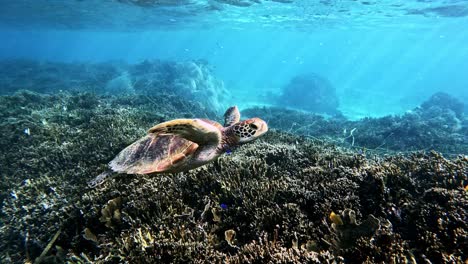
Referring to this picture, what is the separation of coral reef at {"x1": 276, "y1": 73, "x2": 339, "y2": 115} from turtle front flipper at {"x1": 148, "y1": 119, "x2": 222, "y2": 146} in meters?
30.3

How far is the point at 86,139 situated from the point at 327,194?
21.0 ft

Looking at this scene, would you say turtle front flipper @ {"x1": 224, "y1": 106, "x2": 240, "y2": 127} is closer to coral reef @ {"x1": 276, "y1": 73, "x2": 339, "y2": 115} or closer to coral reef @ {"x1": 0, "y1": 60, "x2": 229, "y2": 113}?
coral reef @ {"x1": 0, "y1": 60, "x2": 229, "y2": 113}

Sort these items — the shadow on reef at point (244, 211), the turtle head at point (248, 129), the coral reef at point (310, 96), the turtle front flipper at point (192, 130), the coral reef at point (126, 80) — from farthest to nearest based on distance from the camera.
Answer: the coral reef at point (310, 96) → the coral reef at point (126, 80) → the turtle head at point (248, 129) → the turtle front flipper at point (192, 130) → the shadow on reef at point (244, 211)

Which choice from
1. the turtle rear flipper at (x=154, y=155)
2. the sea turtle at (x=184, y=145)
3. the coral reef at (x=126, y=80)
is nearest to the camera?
the sea turtle at (x=184, y=145)

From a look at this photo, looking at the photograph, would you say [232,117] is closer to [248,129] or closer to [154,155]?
[248,129]

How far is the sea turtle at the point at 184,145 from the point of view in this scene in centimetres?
323

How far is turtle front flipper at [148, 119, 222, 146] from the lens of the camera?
2973 mm

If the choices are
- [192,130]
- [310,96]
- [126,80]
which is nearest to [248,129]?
[192,130]

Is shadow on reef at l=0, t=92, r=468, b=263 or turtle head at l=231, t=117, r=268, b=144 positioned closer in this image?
shadow on reef at l=0, t=92, r=468, b=263

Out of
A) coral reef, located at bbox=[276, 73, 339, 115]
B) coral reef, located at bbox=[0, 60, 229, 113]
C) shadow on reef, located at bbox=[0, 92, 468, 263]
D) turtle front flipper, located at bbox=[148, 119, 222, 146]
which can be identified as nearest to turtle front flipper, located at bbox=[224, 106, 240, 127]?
shadow on reef, located at bbox=[0, 92, 468, 263]

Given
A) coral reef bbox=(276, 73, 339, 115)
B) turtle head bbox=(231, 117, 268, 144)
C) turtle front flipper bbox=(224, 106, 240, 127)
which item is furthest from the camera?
coral reef bbox=(276, 73, 339, 115)

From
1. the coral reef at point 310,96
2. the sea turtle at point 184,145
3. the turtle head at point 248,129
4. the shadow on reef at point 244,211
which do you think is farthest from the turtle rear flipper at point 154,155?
the coral reef at point 310,96

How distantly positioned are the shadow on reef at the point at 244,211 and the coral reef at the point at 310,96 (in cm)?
2825

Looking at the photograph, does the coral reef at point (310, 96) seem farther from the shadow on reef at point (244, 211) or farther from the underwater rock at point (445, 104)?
the shadow on reef at point (244, 211)
